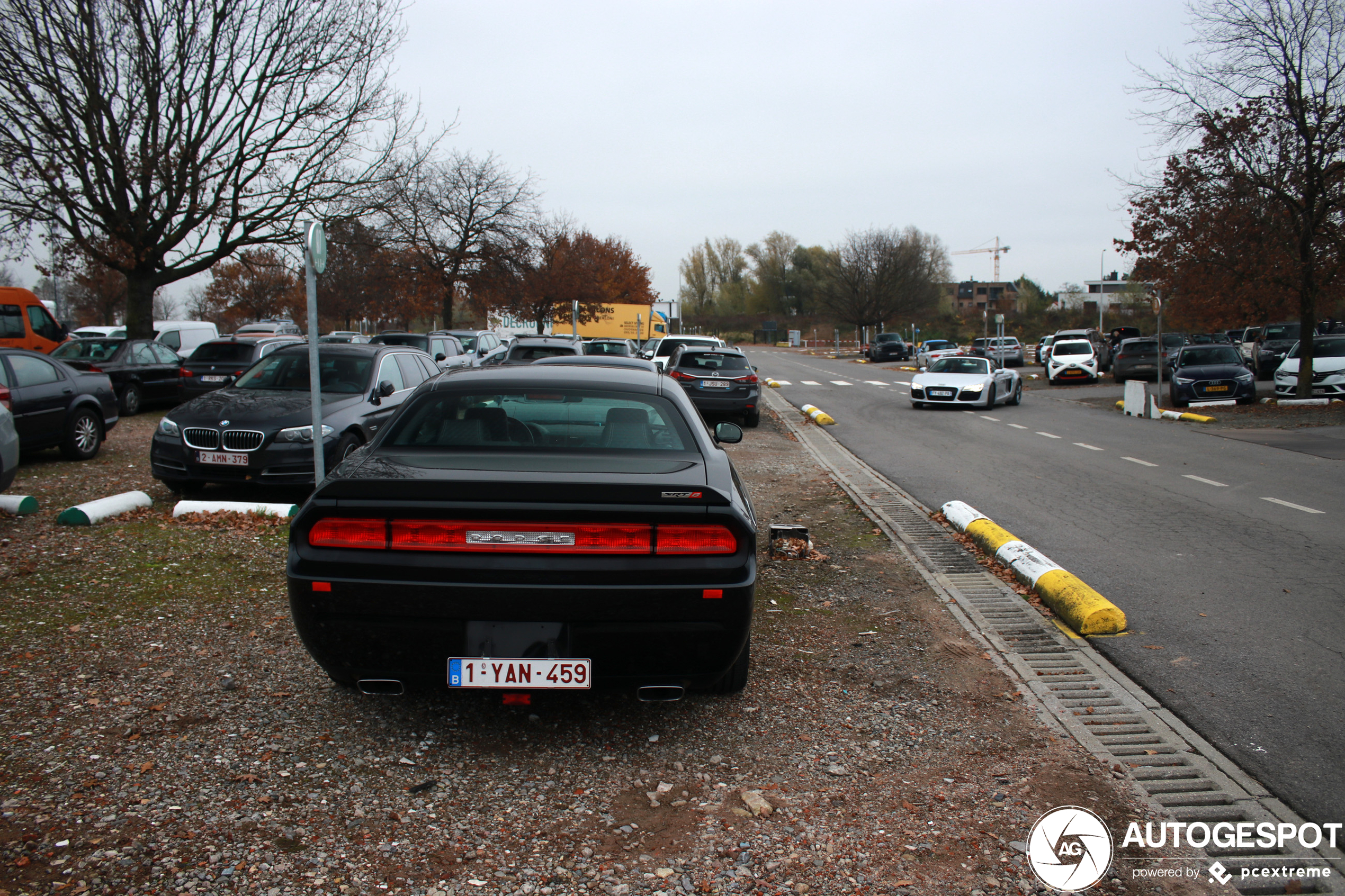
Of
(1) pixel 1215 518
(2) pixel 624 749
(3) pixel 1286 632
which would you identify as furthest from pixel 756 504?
(2) pixel 624 749

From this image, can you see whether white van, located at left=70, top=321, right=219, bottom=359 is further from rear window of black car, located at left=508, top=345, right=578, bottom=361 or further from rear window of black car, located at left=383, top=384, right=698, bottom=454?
rear window of black car, located at left=383, top=384, right=698, bottom=454

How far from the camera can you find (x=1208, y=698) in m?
4.25

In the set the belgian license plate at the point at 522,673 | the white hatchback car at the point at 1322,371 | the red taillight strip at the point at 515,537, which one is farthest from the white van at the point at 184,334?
the white hatchback car at the point at 1322,371

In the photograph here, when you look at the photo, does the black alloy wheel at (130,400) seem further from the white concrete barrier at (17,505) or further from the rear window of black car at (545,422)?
the rear window of black car at (545,422)

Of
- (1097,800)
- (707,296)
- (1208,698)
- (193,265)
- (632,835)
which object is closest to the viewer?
(632,835)

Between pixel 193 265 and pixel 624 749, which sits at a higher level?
pixel 193 265

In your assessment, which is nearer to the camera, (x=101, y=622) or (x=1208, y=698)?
(x=1208, y=698)

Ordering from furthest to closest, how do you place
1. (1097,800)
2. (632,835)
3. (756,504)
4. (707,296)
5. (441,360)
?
(707,296) → (441,360) → (756,504) → (1097,800) → (632,835)

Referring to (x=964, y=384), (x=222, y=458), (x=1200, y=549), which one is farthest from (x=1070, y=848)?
(x=964, y=384)

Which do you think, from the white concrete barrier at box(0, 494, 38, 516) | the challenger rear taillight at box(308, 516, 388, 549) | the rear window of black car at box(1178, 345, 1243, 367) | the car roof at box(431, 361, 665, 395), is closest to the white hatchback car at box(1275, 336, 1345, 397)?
the rear window of black car at box(1178, 345, 1243, 367)

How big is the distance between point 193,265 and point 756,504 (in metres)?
20.8

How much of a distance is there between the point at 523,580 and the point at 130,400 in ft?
57.4

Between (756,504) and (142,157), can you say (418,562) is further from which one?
(142,157)
